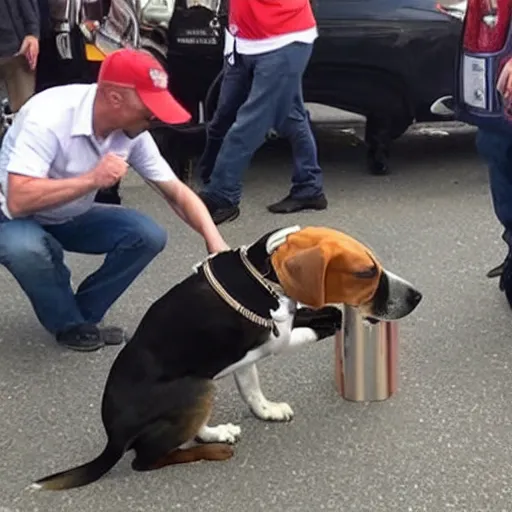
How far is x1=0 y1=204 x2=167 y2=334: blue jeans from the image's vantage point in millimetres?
4125

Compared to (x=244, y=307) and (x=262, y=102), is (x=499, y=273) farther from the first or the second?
(x=244, y=307)

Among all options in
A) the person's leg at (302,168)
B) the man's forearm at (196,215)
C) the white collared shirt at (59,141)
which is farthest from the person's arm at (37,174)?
the person's leg at (302,168)

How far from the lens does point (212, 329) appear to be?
3.28 metres

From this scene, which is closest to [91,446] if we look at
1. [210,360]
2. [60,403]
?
[60,403]

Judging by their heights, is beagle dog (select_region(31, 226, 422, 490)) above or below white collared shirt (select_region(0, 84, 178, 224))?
below

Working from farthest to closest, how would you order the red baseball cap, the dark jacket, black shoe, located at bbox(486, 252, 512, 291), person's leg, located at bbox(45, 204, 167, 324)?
the dark jacket
black shoe, located at bbox(486, 252, 512, 291)
person's leg, located at bbox(45, 204, 167, 324)
the red baseball cap

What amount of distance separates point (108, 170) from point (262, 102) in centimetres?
202

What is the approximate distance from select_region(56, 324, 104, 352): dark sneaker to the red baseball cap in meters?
1.04

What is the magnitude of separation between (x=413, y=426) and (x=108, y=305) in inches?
54.9

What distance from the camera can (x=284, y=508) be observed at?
3.27 meters

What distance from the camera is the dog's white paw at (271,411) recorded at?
371 cm

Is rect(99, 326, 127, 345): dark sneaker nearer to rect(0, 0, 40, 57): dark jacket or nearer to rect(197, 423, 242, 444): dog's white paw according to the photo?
rect(197, 423, 242, 444): dog's white paw

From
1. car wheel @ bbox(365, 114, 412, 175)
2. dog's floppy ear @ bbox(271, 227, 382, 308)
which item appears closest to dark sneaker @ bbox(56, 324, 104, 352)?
dog's floppy ear @ bbox(271, 227, 382, 308)

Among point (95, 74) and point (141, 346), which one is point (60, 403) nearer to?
point (141, 346)
